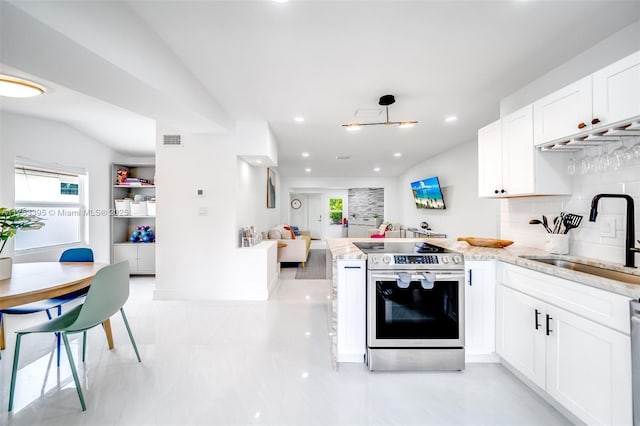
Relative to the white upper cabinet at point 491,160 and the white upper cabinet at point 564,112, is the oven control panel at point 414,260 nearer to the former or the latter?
the white upper cabinet at point 491,160

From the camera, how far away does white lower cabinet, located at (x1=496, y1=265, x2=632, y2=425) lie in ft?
4.21

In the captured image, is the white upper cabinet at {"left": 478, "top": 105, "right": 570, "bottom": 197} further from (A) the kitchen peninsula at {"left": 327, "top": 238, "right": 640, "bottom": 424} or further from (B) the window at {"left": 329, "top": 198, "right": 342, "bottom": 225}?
(B) the window at {"left": 329, "top": 198, "right": 342, "bottom": 225}

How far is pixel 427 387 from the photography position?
193 centimetres

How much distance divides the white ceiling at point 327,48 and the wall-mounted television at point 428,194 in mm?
2672

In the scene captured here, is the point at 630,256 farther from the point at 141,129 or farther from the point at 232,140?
the point at 141,129

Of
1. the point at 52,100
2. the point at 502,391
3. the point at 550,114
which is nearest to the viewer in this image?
the point at 502,391

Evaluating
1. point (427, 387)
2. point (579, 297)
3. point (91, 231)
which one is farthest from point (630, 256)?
point (91, 231)

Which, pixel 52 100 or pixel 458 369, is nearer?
pixel 458 369

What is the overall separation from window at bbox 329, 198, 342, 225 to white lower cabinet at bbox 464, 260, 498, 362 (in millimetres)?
8460

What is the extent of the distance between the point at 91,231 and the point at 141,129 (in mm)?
2073

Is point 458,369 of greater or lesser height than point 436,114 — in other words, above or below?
below

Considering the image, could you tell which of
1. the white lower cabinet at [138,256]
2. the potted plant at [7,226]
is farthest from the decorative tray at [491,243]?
the white lower cabinet at [138,256]

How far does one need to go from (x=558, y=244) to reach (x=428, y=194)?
4.42m

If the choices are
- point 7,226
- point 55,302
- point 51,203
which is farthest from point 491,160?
point 51,203
